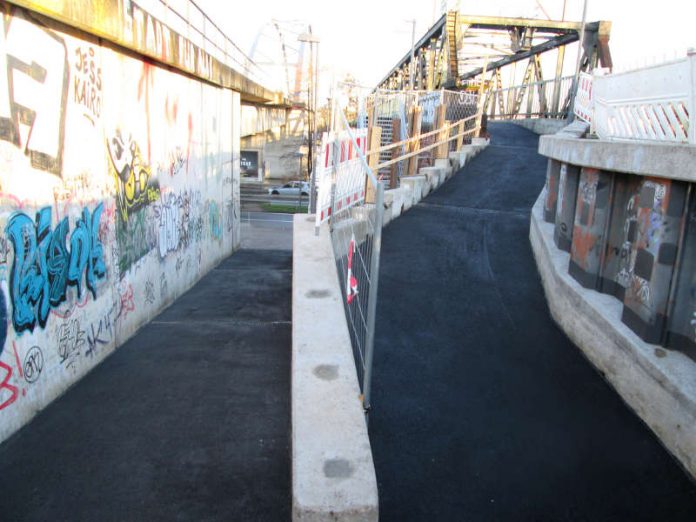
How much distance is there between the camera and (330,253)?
6352 mm

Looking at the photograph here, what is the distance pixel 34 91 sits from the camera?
505 cm

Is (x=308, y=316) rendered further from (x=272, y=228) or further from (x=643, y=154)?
(x=272, y=228)

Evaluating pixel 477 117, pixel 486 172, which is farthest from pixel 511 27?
pixel 486 172

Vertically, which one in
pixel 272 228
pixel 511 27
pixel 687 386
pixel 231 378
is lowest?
pixel 272 228

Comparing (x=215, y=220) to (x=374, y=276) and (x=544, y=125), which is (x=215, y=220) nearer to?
(x=374, y=276)

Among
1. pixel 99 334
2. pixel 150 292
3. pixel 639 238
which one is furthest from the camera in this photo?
pixel 150 292

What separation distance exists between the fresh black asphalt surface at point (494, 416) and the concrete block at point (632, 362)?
11 cm

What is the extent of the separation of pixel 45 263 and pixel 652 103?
229 inches

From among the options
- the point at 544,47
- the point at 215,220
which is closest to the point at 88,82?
the point at 215,220

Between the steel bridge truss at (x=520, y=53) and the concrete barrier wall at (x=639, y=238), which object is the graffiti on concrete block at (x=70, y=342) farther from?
the steel bridge truss at (x=520, y=53)

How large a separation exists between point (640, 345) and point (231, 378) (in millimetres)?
3843

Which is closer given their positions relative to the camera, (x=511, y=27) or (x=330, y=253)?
(x=330, y=253)

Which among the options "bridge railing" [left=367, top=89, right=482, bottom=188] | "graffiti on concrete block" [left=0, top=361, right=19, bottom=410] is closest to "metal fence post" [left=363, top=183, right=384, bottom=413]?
"graffiti on concrete block" [left=0, top=361, right=19, bottom=410]

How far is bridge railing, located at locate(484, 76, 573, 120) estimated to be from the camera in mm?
20078
